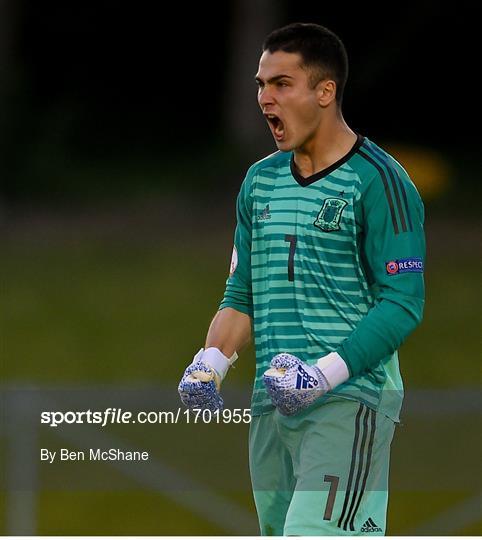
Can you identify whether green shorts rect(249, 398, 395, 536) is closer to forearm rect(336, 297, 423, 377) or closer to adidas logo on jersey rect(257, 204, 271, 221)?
forearm rect(336, 297, 423, 377)

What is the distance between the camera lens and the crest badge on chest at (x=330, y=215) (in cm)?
461

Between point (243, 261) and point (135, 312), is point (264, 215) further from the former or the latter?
point (135, 312)

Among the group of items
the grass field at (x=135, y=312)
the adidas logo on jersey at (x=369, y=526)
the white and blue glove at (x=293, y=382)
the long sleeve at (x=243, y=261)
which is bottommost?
the adidas logo on jersey at (x=369, y=526)

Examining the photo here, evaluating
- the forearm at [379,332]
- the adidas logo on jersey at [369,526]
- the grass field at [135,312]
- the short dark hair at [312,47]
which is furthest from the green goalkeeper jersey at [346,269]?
the grass field at [135,312]

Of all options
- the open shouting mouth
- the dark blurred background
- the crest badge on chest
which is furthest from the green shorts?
the dark blurred background

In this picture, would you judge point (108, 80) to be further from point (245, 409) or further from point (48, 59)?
point (245, 409)

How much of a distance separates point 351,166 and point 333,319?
A: 51 centimetres

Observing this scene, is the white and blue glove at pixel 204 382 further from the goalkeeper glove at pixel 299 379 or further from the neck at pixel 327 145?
the neck at pixel 327 145

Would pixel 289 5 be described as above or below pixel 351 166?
above

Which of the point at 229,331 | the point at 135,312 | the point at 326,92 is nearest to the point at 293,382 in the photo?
the point at 229,331

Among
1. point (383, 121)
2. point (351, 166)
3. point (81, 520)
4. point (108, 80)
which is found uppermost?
point (108, 80)

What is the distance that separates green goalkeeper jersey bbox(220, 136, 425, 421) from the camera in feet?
14.9

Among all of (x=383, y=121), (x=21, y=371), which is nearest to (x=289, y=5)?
(x=383, y=121)

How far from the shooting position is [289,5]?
1529cm
